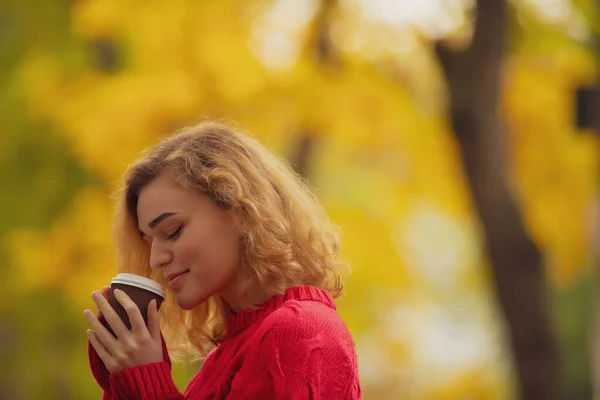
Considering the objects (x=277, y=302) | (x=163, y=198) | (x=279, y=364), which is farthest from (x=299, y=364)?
(x=163, y=198)

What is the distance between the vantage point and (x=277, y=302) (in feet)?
5.65

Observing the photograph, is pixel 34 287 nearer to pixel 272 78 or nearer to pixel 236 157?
pixel 272 78

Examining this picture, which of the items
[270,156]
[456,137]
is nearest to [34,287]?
[456,137]

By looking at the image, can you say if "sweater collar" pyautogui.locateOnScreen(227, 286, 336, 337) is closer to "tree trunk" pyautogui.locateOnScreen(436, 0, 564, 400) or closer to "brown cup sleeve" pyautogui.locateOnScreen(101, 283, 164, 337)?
"brown cup sleeve" pyautogui.locateOnScreen(101, 283, 164, 337)

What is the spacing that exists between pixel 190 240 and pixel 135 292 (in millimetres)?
139

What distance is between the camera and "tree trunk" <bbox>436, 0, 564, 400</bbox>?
5242 mm

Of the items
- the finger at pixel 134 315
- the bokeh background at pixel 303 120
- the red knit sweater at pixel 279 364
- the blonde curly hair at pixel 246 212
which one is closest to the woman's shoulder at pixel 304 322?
the red knit sweater at pixel 279 364

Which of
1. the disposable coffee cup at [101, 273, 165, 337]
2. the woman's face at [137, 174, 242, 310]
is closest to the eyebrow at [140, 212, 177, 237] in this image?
the woman's face at [137, 174, 242, 310]

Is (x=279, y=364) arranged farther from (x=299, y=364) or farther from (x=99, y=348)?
(x=99, y=348)

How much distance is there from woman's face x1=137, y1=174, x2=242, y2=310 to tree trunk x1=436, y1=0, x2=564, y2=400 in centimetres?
372

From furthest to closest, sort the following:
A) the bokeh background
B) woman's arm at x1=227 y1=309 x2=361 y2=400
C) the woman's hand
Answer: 1. the bokeh background
2. the woman's hand
3. woman's arm at x1=227 y1=309 x2=361 y2=400

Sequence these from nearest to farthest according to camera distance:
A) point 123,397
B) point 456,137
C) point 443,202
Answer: point 123,397, point 456,137, point 443,202

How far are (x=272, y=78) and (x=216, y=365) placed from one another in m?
4.59

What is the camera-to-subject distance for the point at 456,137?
541cm
